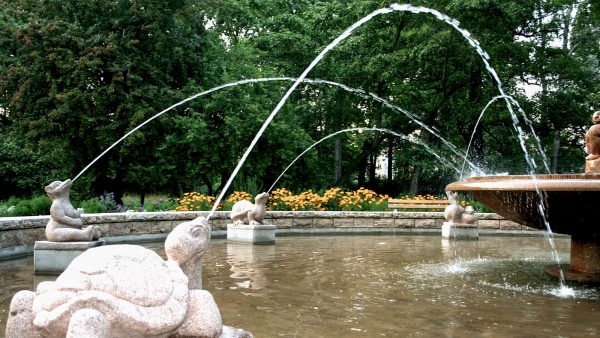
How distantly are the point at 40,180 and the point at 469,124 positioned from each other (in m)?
17.7

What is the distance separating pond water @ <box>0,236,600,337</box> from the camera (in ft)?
17.2

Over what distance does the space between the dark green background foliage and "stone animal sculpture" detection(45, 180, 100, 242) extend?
1047 centimetres

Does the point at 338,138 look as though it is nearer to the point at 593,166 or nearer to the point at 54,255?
the point at 593,166

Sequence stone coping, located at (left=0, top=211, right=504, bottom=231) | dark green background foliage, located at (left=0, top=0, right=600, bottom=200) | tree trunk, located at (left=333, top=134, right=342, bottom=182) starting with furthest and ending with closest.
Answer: tree trunk, located at (left=333, top=134, right=342, bottom=182) → dark green background foliage, located at (left=0, top=0, right=600, bottom=200) → stone coping, located at (left=0, top=211, right=504, bottom=231)

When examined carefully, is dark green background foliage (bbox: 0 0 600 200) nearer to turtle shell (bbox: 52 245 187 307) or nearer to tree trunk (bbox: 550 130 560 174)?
tree trunk (bbox: 550 130 560 174)

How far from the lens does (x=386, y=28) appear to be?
915 inches

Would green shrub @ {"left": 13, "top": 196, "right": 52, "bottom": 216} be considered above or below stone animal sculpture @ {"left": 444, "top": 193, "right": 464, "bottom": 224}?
above

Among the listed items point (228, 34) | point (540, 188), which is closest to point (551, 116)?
point (228, 34)

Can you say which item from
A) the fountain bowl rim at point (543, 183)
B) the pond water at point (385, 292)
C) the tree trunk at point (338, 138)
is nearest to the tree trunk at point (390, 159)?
the tree trunk at point (338, 138)

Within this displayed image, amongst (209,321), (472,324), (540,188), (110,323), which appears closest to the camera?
(110,323)

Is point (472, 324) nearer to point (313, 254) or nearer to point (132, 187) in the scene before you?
point (313, 254)

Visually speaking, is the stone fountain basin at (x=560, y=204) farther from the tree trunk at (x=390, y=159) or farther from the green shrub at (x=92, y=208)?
the tree trunk at (x=390, y=159)

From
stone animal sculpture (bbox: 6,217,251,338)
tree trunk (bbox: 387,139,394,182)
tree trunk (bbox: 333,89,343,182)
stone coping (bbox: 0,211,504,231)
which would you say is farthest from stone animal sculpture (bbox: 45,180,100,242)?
tree trunk (bbox: 387,139,394,182)

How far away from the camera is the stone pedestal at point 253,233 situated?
11891mm
